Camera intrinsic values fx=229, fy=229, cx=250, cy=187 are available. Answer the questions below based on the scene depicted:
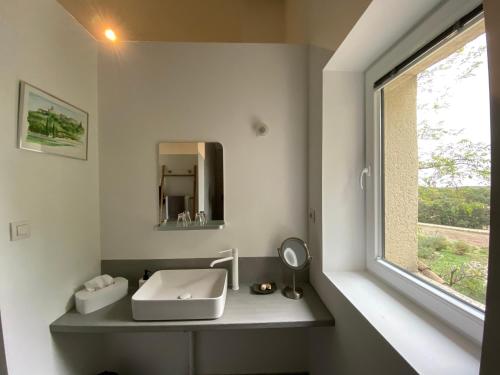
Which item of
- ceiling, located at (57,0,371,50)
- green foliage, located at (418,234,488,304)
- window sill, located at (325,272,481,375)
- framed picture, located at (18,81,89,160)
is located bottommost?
window sill, located at (325,272,481,375)

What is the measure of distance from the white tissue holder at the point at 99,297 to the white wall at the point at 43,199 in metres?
0.09

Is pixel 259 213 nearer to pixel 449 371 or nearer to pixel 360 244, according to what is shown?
pixel 360 244

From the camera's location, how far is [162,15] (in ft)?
7.27

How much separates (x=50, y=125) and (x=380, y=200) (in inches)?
68.0

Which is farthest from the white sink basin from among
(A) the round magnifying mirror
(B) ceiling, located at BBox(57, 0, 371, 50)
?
(B) ceiling, located at BBox(57, 0, 371, 50)

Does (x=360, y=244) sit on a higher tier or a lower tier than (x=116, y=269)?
higher

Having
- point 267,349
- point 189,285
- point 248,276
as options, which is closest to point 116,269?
A: point 189,285

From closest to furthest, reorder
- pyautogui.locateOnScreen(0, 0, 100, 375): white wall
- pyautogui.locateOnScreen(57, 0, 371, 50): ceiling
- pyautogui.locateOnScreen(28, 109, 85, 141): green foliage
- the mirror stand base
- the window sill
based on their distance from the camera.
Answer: the window sill → pyautogui.locateOnScreen(0, 0, 100, 375): white wall → pyautogui.locateOnScreen(28, 109, 85, 141): green foliage → the mirror stand base → pyautogui.locateOnScreen(57, 0, 371, 50): ceiling

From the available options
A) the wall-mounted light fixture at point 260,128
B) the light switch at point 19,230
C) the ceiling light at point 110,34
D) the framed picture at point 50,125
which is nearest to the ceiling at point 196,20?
the ceiling light at point 110,34

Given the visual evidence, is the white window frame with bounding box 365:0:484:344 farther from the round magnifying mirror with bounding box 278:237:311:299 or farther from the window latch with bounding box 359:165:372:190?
the round magnifying mirror with bounding box 278:237:311:299

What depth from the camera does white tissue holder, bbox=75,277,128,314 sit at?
1.22 metres

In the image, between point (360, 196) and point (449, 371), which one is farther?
point (360, 196)

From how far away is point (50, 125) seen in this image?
1148 mm

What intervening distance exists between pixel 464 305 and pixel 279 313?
0.75 meters
